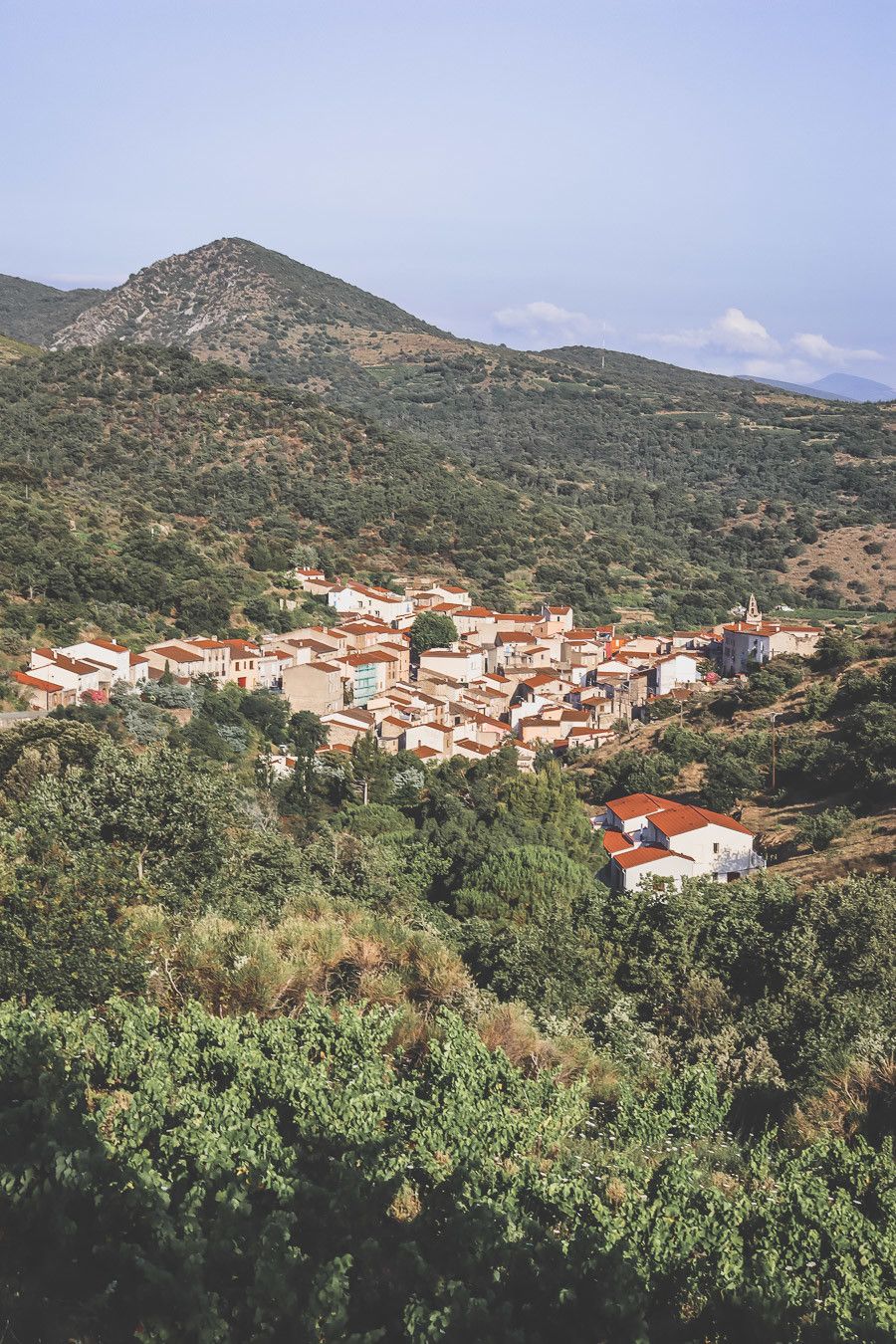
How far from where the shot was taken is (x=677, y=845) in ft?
77.3

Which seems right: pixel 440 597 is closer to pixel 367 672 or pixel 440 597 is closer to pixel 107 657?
pixel 367 672

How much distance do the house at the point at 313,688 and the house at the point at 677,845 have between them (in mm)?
16403

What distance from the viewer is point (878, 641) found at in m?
35.3

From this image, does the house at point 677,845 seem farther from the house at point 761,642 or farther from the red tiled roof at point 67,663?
the house at point 761,642

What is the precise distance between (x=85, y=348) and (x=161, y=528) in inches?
1318

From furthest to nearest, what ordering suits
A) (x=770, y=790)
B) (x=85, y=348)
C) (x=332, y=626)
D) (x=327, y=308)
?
1. (x=327, y=308)
2. (x=85, y=348)
3. (x=332, y=626)
4. (x=770, y=790)

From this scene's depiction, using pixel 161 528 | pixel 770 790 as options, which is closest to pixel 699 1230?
pixel 770 790

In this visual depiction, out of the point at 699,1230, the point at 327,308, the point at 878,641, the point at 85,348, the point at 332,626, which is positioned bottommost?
the point at 332,626

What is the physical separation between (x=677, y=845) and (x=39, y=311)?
189 metres

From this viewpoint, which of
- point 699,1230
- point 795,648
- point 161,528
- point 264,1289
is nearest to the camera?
point 264,1289

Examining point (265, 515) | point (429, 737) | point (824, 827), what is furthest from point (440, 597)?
point (824, 827)

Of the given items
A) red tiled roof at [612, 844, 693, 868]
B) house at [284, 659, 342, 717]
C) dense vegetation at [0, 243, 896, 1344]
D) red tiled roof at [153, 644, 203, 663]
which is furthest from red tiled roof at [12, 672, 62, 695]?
red tiled roof at [612, 844, 693, 868]

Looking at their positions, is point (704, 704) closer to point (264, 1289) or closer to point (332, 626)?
point (332, 626)

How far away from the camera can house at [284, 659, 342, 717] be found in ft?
131
